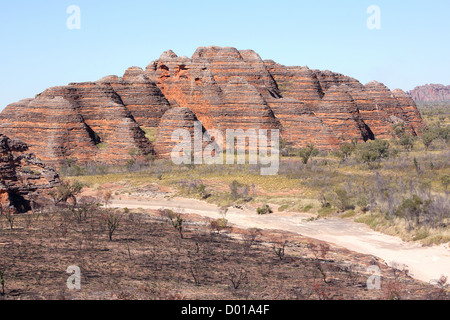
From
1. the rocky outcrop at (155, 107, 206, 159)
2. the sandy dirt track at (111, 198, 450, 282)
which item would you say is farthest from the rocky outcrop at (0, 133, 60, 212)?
the rocky outcrop at (155, 107, 206, 159)

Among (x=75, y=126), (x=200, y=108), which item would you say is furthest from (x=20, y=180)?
(x=200, y=108)

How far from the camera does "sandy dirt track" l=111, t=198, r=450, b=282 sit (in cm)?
1845

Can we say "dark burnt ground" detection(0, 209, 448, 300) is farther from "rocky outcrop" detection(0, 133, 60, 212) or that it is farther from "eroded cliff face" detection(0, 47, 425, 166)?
"eroded cliff face" detection(0, 47, 425, 166)

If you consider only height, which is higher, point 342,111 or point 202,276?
point 342,111

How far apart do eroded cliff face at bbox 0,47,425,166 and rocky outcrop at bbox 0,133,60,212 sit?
19.4 m

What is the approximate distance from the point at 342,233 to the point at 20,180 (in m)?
16.3

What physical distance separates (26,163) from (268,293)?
20553 millimetres

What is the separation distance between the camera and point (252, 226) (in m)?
26.8

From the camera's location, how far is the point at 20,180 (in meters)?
28.4

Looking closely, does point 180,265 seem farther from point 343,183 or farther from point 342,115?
point 342,115

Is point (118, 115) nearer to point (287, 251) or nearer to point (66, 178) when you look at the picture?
point (66, 178)

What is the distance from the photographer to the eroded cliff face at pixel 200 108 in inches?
2051

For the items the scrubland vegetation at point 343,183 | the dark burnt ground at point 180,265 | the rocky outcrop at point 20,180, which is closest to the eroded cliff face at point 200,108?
the scrubland vegetation at point 343,183
